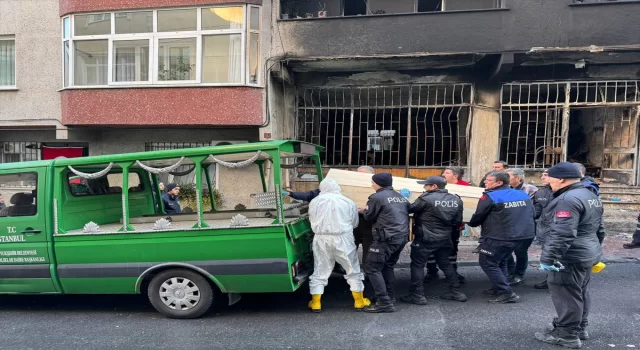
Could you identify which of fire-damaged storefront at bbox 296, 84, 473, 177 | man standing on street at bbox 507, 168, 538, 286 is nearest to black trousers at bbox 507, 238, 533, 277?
man standing on street at bbox 507, 168, 538, 286

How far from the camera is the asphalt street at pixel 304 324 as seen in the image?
4.17 meters

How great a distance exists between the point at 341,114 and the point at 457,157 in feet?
9.82

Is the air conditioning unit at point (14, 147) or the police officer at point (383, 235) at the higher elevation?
the air conditioning unit at point (14, 147)

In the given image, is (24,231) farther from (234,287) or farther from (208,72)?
(208,72)

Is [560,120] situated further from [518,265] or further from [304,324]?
[304,324]

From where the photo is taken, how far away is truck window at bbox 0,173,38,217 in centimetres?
498

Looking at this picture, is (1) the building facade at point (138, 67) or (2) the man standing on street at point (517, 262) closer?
(2) the man standing on street at point (517, 262)

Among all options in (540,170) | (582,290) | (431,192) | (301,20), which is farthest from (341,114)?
(582,290)

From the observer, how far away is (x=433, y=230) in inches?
205

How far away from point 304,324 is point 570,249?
106 inches

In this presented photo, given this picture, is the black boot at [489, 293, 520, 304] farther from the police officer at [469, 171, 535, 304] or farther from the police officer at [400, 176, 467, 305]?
the police officer at [400, 176, 467, 305]

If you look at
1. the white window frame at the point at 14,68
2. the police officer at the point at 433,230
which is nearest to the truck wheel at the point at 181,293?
the police officer at the point at 433,230

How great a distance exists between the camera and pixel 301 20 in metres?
9.70

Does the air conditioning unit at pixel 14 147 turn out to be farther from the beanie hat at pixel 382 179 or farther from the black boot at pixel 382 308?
the black boot at pixel 382 308
